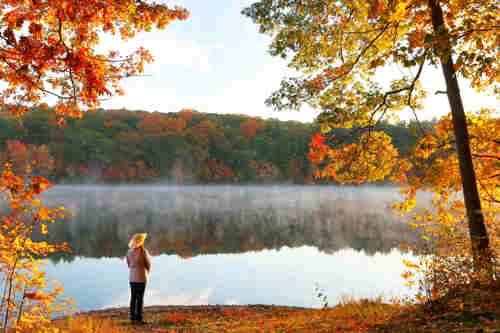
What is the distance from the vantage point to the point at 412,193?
8508 mm

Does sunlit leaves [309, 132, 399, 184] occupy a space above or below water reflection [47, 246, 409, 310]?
above

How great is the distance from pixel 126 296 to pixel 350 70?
10.1 metres

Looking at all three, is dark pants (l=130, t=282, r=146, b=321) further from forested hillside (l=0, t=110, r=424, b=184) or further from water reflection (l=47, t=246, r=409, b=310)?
forested hillside (l=0, t=110, r=424, b=184)

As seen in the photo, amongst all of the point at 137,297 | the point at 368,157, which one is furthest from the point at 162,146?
the point at 368,157

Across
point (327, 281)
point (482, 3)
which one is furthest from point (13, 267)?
point (327, 281)

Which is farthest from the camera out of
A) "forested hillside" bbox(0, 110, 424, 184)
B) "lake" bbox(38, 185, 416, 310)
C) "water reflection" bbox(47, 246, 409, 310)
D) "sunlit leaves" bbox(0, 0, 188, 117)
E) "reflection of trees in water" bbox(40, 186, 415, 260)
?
"forested hillside" bbox(0, 110, 424, 184)

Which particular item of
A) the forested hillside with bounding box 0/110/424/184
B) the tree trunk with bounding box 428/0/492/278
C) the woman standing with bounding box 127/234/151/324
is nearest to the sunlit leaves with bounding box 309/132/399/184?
the tree trunk with bounding box 428/0/492/278

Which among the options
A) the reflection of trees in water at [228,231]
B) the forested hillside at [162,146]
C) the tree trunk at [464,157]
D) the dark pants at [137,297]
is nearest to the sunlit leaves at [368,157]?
the tree trunk at [464,157]

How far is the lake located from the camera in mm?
13586

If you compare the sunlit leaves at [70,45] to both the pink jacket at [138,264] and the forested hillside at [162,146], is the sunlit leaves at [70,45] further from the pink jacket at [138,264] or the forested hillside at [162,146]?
the forested hillside at [162,146]

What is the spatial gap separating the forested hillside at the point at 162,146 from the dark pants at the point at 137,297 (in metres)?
76.9

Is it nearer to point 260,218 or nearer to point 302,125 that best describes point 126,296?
point 260,218

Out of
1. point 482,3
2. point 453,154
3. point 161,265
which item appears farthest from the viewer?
point 161,265

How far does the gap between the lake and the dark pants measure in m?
4.46
